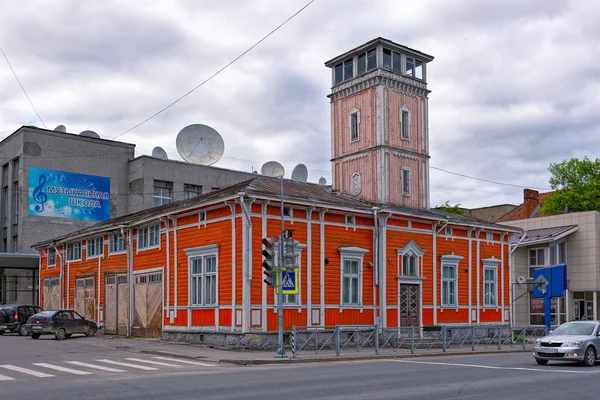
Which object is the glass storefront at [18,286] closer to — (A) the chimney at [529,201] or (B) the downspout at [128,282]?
(B) the downspout at [128,282]

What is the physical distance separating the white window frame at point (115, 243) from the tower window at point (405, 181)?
13.8m

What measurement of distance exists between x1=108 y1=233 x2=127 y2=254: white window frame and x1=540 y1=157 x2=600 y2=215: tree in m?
37.5

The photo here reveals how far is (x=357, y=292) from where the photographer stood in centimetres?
2898

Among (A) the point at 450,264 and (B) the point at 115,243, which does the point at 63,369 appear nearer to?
(B) the point at 115,243

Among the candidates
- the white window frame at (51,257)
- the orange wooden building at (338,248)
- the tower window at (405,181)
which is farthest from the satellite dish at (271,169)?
the tower window at (405,181)

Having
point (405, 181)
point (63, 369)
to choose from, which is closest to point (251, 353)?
point (63, 369)

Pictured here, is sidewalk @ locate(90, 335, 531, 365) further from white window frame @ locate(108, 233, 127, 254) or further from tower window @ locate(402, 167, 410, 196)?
tower window @ locate(402, 167, 410, 196)

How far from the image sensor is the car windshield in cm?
2119

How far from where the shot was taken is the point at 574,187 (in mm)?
58156

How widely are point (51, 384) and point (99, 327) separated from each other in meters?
20.7

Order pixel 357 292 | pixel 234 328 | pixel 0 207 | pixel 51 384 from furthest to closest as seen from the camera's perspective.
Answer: pixel 0 207 < pixel 357 292 < pixel 234 328 < pixel 51 384

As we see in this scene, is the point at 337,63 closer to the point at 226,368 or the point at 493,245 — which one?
the point at 493,245

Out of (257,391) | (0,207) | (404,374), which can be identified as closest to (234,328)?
(404,374)

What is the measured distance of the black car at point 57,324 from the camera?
104ft
